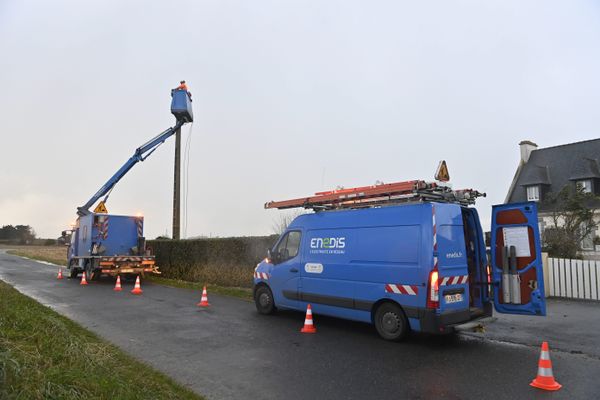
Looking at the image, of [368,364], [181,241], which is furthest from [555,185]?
[368,364]

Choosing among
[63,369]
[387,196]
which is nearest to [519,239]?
[387,196]

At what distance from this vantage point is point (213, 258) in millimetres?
18297

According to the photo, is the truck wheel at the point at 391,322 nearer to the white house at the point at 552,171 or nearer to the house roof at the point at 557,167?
the white house at the point at 552,171

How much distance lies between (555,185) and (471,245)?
26.6 meters

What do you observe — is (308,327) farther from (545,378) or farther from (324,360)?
(545,378)

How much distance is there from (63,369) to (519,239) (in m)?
7.08

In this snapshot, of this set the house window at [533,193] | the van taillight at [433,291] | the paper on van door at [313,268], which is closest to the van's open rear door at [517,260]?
the van taillight at [433,291]

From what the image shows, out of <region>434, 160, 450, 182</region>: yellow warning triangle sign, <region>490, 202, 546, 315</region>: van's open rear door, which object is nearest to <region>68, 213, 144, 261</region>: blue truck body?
<region>434, 160, 450, 182</region>: yellow warning triangle sign

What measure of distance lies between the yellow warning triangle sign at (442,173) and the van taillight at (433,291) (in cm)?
179

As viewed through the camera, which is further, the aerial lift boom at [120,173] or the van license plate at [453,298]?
the aerial lift boom at [120,173]

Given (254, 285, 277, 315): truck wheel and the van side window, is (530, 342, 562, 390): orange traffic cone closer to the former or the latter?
the van side window

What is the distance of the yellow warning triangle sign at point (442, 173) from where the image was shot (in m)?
7.78

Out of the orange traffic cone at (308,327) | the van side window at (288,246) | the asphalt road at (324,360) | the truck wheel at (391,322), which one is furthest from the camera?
the van side window at (288,246)

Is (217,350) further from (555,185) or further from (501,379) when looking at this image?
(555,185)
